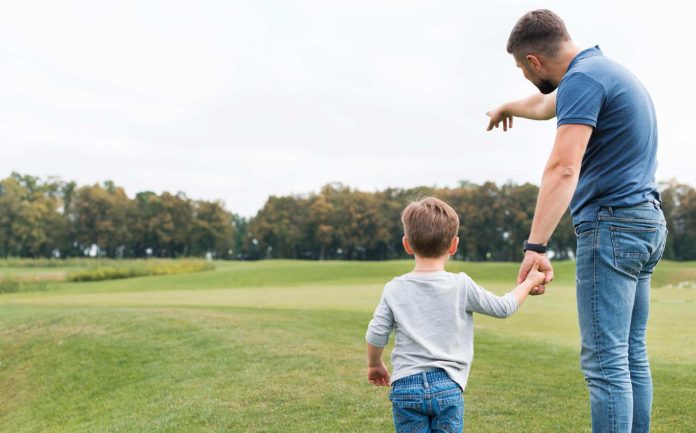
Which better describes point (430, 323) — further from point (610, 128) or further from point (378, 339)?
point (610, 128)

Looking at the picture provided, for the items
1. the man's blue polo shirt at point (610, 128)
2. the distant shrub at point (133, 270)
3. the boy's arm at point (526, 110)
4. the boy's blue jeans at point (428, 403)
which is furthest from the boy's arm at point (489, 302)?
the distant shrub at point (133, 270)

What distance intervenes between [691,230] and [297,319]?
68.3 meters

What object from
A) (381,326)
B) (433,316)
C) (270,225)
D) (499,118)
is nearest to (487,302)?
(433,316)

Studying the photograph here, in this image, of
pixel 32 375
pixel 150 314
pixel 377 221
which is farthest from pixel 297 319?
pixel 377 221

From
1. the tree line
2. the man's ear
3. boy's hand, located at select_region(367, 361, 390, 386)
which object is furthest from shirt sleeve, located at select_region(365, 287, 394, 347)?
the tree line

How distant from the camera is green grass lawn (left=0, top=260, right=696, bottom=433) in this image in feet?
17.9

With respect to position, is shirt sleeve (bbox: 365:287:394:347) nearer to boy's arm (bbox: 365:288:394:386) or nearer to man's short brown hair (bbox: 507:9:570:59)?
boy's arm (bbox: 365:288:394:386)

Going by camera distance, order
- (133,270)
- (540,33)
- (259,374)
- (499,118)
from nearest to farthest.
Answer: (540,33), (499,118), (259,374), (133,270)

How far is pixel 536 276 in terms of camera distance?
3287mm

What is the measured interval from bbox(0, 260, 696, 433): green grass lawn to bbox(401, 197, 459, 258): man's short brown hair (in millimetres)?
2358

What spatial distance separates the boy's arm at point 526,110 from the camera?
4.28 metres

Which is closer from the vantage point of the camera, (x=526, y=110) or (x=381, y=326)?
(x=381, y=326)

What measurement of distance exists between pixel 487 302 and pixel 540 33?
1.47 meters

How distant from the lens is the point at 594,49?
3.48 metres
